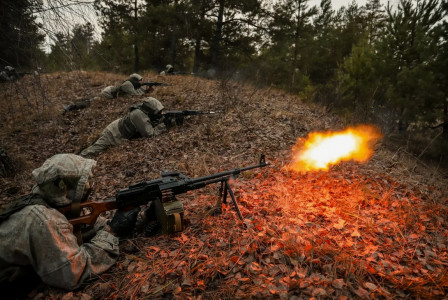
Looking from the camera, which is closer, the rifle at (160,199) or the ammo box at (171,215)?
the rifle at (160,199)

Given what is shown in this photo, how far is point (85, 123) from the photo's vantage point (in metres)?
9.28

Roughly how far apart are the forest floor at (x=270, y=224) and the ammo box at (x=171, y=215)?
0.20m

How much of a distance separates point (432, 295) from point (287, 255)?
5.00 feet

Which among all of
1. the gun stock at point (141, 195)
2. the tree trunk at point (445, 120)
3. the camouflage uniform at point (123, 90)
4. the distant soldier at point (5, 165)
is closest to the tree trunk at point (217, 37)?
the camouflage uniform at point (123, 90)

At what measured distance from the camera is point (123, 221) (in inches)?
138

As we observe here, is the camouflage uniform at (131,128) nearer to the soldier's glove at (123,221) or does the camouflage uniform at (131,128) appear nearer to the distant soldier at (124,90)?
the distant soldier at (124,90)

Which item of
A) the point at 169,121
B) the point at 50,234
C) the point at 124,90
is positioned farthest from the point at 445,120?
the point at 124,90

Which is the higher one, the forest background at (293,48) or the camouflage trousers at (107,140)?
the forest background at (293,48)

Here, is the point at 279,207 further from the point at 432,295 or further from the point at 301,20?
the point at 301,20

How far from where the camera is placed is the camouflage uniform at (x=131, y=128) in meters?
7.44

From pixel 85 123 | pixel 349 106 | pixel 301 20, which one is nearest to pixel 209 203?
pixel 85 123

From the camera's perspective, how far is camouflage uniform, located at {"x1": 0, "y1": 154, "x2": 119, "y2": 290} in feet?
7.73

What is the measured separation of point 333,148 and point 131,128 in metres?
6.50

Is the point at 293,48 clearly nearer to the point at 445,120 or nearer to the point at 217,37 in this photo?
the point at 217,37
